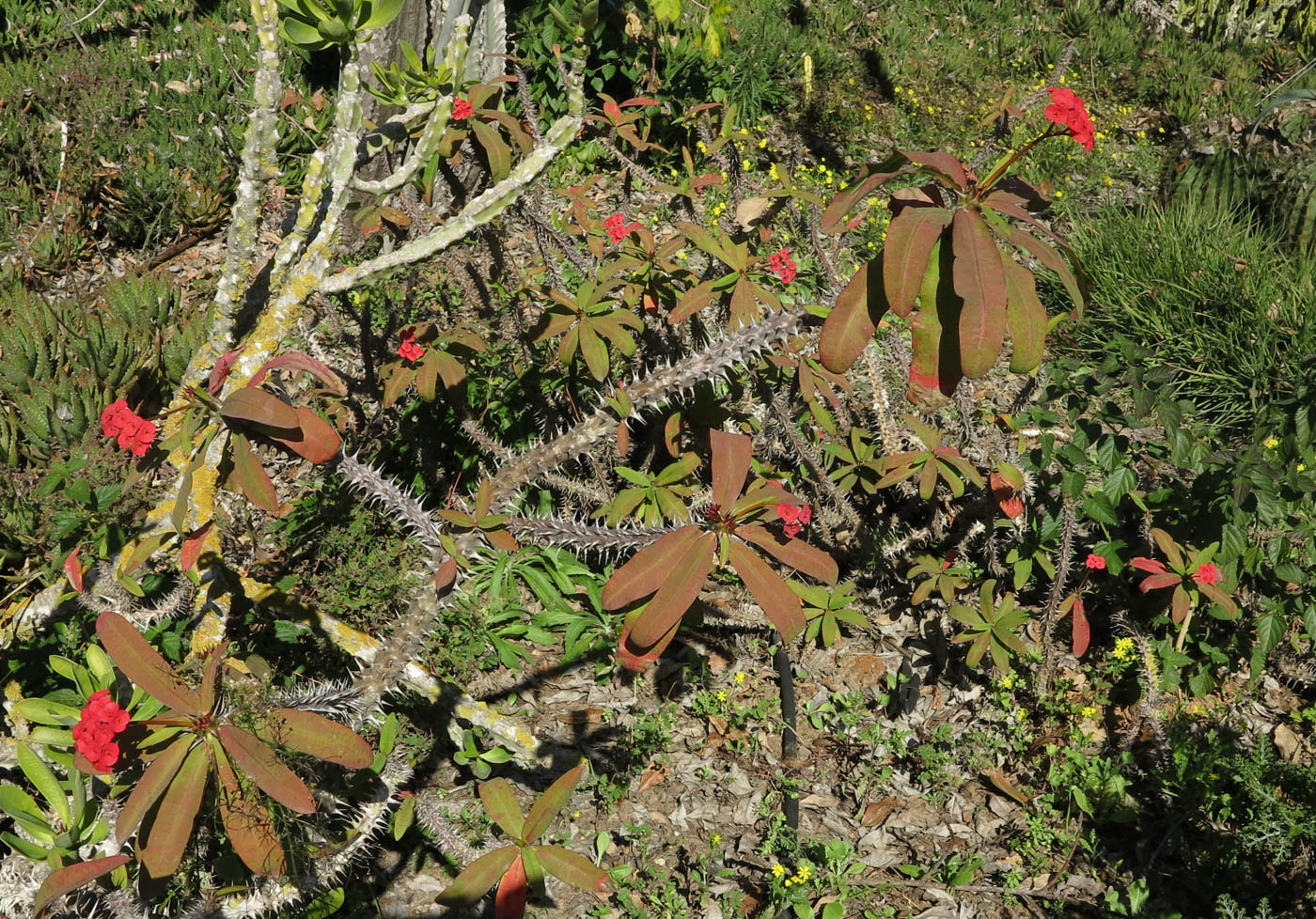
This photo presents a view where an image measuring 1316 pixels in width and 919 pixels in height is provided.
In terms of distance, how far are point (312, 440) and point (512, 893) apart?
89 cm

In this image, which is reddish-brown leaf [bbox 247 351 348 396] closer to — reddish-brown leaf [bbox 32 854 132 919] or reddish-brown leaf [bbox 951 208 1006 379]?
reddish-brown leaf [bbox 32 854 132 919]

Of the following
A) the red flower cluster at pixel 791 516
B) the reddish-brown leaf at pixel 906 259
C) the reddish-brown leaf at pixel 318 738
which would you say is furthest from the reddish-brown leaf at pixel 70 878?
the reddish-brown leaf at pixel 906 259


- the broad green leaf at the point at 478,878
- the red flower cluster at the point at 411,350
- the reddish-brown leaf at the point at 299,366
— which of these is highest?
the reddish-brown leaf at the point at 299,366

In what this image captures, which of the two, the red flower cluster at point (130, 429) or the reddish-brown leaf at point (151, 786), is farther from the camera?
the red flower cluster at point (130, 429)

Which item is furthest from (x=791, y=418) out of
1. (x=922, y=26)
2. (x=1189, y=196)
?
(x=922, y=26)

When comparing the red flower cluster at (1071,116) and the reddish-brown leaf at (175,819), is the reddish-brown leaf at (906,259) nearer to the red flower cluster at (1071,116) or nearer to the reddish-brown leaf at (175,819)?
the red flower cluster at (1071,116)

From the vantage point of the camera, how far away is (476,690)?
3.07 meters

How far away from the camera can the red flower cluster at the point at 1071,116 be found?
5.82 ft

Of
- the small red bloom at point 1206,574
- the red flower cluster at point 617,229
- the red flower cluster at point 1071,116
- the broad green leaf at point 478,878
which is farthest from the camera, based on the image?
the red flower cluster at point 617,229

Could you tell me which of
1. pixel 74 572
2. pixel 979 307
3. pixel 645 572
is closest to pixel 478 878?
pixel 645 572

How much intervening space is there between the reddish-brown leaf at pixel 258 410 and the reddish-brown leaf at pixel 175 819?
0.55 metres

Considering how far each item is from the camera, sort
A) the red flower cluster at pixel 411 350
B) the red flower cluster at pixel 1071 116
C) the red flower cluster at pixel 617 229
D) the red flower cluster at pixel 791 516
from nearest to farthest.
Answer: the red flower cluster at pixel 1071 116
the red flower cluster at pixel 791 516
the red flower cluster at pixel 411 350
the red flower cluster at pixel 617 229

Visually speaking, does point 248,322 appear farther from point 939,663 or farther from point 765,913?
point 939,663

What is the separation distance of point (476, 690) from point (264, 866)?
1489 mm
